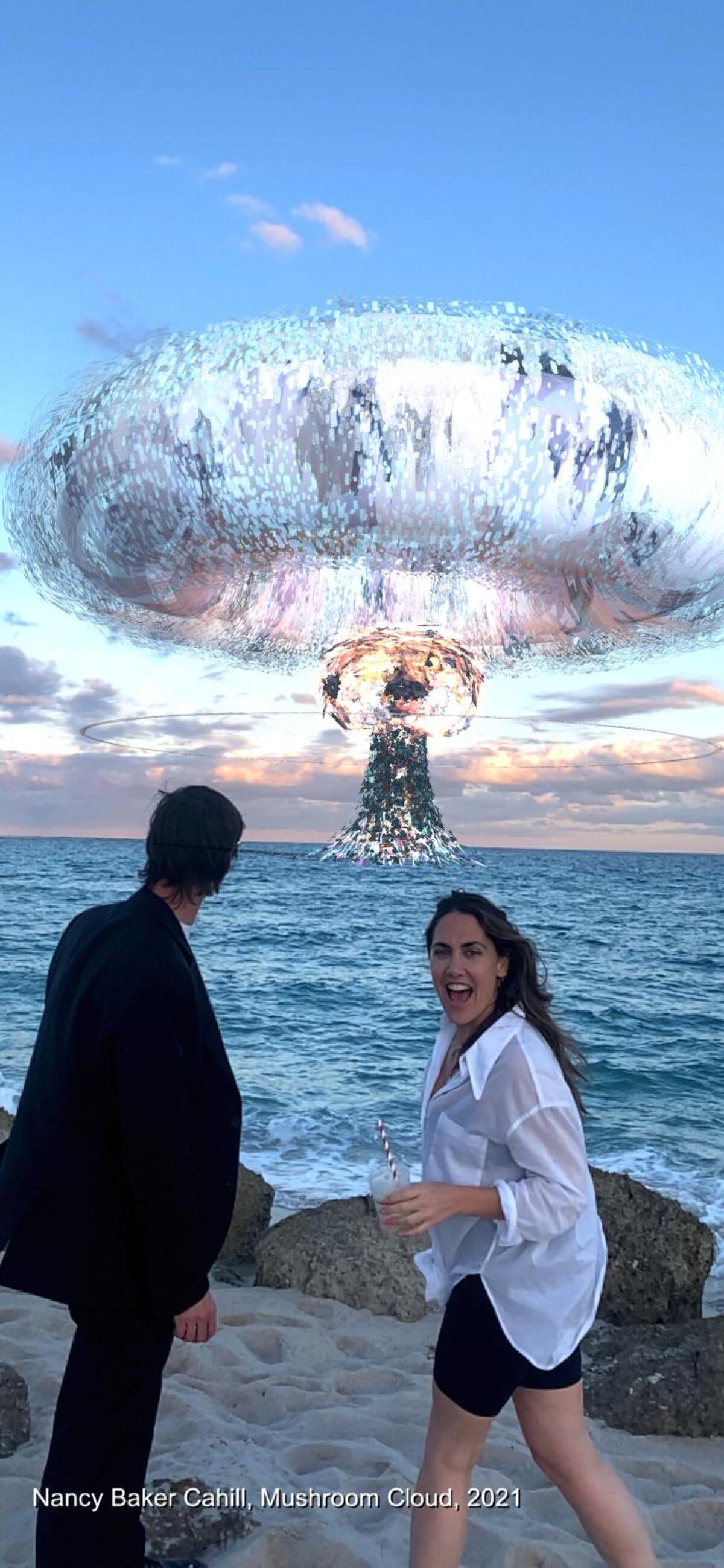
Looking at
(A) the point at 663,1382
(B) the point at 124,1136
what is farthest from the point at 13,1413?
(A) the point at 663,1382

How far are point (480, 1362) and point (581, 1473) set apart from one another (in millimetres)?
353

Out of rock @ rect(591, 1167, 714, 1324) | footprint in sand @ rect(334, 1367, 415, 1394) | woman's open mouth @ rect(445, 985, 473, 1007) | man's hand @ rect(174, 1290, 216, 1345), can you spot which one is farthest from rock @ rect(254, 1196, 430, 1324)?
woman's open mouth @ rect(445, 985, 473, 1007)

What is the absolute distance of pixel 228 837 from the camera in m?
2.31

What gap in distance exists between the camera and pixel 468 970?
221 centimetres

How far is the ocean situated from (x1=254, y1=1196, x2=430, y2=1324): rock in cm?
170

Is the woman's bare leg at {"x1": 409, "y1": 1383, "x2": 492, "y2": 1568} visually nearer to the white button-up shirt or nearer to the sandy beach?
the white button-up shirt

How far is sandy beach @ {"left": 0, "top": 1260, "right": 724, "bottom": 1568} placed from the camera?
2.79 m

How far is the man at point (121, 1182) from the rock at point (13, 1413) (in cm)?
108

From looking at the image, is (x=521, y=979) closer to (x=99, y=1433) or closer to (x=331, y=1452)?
(x=99, y=1433)

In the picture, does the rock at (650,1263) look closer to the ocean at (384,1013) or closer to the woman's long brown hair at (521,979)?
the ocean at (384,1013)

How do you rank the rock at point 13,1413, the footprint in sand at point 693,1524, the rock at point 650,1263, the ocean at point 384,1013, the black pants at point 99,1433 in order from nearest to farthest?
the black pants at point 99,1433
the footprint in sand at point 693,1524
the rock at point 13,1413
the rock at point 650,1263
the ocean at point 384,1013

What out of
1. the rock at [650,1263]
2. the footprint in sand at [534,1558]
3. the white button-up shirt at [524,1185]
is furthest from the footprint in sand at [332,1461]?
the rock at [650,1263]

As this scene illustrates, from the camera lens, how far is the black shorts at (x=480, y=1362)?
2.01m

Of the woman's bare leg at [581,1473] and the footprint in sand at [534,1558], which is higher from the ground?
the woman's bare leg at [581,1473]
